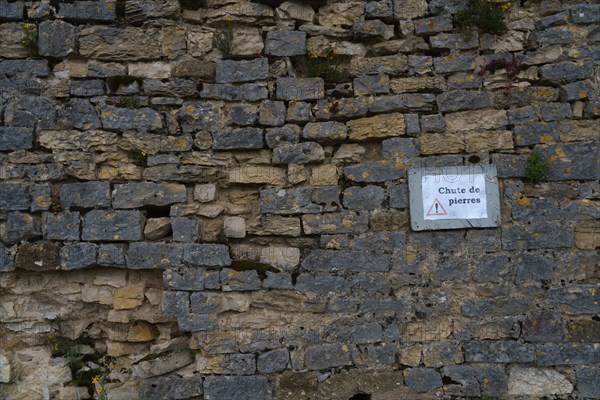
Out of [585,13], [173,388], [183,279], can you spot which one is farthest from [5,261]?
[585,13]

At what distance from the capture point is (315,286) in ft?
11.5

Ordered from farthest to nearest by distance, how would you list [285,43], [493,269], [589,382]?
1. [285,43]
2. [493,269]
3. [589,382]

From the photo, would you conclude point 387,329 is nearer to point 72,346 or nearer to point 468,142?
point 468,142

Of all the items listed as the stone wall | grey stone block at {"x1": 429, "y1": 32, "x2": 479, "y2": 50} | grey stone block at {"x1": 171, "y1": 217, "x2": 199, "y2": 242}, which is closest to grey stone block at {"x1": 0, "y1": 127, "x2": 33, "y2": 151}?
the stone wall

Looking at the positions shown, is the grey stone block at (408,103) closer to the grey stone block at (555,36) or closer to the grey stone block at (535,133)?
the grey stone block at (535,133)

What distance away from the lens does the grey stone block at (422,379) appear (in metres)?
3.43

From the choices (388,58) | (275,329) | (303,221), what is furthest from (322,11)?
(275,329)

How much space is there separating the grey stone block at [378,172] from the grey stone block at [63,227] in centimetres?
201

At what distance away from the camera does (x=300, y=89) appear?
3.67 metres

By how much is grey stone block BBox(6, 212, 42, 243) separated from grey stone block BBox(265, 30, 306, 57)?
2.15m

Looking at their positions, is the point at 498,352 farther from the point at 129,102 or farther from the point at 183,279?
the point at 129,102

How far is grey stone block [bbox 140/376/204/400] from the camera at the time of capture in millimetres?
3455

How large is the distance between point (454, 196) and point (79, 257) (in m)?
2.75

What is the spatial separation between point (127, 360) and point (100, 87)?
6.70 feet
